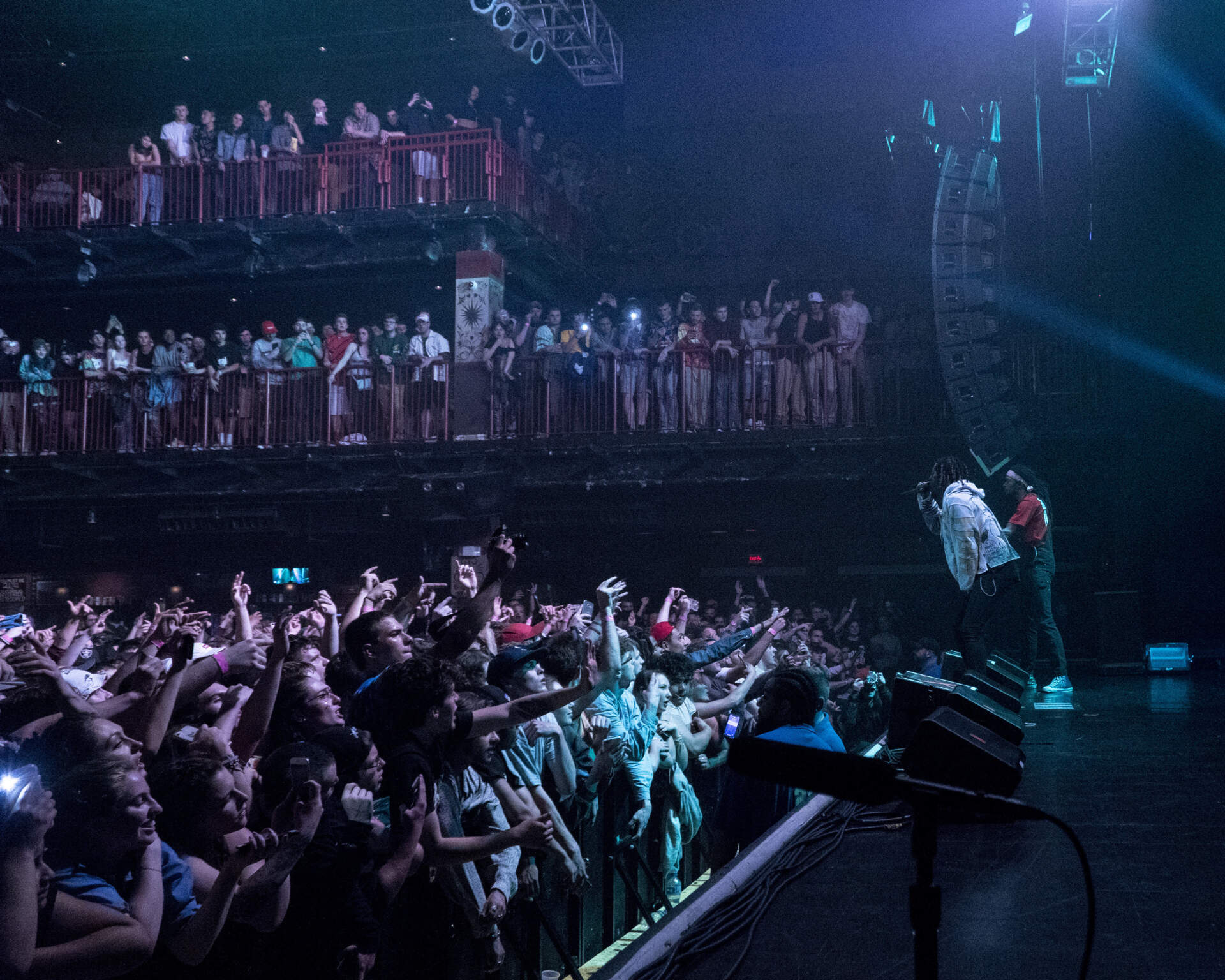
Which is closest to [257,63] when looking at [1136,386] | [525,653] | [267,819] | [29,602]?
[29,602]

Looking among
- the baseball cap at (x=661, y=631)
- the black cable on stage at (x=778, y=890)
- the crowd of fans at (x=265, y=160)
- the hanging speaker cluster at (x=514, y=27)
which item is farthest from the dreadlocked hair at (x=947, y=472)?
the crowd of fans at (x=265, y=160)

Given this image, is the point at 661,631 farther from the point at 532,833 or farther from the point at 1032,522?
the point at 532,833

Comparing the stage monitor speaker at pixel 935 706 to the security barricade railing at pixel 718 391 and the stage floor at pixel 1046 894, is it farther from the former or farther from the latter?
the security barricade railing at pixel 718 391

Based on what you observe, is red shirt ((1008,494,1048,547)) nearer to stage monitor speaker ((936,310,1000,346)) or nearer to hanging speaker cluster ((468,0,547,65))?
stage monitor speaker ((936,310,1000,346))

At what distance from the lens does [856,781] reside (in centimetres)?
173

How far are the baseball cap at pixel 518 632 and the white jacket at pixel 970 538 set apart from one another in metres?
2.97

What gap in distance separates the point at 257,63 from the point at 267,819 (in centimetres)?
1891

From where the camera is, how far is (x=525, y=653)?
4.98 meters

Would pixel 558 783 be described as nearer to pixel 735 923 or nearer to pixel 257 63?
pixel 735 923

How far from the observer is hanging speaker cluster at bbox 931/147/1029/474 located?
12188 mm

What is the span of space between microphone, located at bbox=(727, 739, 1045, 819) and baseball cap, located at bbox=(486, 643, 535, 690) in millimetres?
3158

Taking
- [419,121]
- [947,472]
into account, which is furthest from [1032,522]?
[419,121]

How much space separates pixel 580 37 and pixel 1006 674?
520 inches

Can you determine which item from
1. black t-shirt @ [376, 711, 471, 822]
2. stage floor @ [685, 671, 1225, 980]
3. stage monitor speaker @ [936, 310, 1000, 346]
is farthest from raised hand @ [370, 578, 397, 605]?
stage monitor speaker @ [936, 310, 1000, 346]
